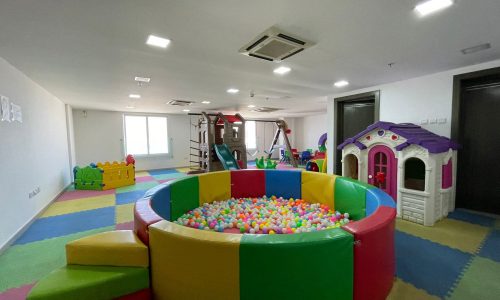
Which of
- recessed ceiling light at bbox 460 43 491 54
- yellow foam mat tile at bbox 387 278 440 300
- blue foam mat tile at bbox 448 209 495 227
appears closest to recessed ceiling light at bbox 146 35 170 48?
yellow foam mat tile at bbox 387 278 440 300

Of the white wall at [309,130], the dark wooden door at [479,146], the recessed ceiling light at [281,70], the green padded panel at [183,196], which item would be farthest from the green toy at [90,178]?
the white wall at [309,130]

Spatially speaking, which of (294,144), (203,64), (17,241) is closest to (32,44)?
(203,64)

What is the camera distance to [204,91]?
5027mm

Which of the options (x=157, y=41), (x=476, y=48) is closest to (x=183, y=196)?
(x=157, y=41)

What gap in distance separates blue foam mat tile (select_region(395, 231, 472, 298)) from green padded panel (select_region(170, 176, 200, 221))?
2686mm

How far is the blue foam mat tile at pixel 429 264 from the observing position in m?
1.93

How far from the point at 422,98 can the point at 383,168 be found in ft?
5.12

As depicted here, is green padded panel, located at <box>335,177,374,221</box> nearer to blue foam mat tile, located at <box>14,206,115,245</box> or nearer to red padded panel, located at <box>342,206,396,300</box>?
red padded panel, located at <box>342,206,396,300</box>

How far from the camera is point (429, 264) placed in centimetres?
222

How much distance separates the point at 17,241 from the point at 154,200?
213cm

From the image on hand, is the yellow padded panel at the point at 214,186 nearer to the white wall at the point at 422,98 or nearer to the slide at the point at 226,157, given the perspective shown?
the slide at the point at 226,157

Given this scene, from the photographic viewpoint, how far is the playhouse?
10.5 feet

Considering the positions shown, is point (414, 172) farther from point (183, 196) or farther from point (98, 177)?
point (98, 177)

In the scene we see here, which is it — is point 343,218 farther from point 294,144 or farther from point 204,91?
point 294,144
